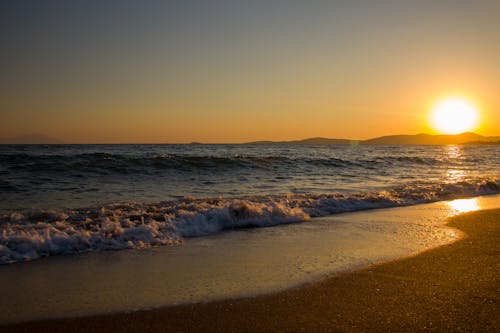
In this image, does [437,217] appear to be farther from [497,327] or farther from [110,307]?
[110,307]

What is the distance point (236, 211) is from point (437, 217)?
15.0 feet

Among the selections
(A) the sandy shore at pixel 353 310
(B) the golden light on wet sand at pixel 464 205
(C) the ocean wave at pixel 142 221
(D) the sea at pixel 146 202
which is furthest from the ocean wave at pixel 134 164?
(A) the sandy shore at pixel 353 310

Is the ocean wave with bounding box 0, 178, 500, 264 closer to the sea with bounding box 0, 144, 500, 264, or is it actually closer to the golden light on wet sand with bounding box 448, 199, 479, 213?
the sea with bounding box 0, 144, 500, 264

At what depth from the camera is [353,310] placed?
3.65 meters

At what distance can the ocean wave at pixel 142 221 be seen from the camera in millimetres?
6013

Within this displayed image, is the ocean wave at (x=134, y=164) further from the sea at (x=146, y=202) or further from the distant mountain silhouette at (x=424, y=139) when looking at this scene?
the distant mountain silhouette at (x=424, y=139)

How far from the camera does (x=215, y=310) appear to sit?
12.2 ft

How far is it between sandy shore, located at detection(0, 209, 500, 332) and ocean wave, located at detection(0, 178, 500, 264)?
2.74 m

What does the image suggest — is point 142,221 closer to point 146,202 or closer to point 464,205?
point 146,202

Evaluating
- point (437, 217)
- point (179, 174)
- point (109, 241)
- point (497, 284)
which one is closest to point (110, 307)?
point (109, 241)

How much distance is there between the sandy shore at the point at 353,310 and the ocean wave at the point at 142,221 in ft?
8.99

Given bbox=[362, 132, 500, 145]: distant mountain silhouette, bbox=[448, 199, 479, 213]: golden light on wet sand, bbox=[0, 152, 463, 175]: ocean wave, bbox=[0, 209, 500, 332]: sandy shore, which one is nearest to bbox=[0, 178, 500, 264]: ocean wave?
bbox=[448, 199, 479, 213]: golden light on wet sand

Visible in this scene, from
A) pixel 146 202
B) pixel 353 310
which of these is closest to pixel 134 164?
pixel 146 202

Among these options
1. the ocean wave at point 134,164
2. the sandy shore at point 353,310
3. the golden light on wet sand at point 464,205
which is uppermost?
the ocean wave at point 134,164
